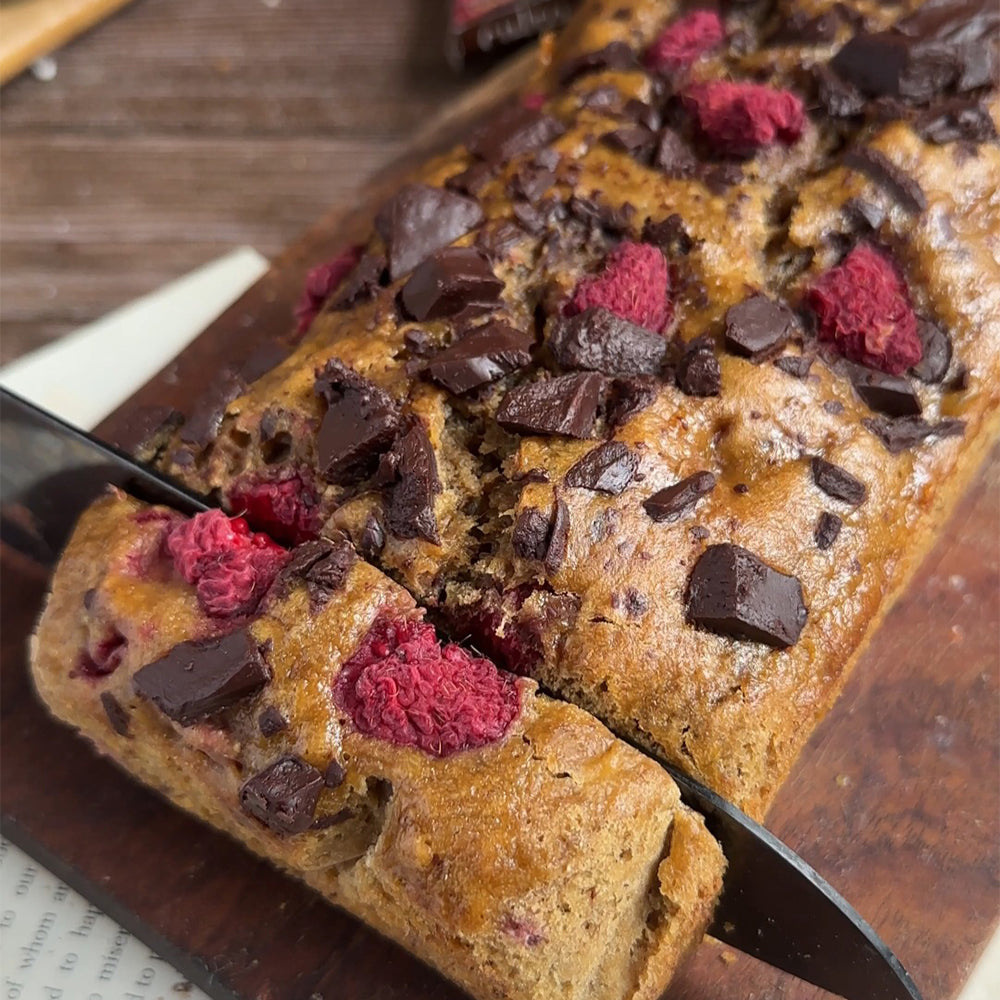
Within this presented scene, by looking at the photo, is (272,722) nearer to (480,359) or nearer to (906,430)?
(480,359)

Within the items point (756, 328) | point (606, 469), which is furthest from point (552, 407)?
point (756, 328)

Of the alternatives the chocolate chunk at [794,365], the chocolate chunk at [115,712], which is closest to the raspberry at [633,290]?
the chocolate chunk at [794,365]

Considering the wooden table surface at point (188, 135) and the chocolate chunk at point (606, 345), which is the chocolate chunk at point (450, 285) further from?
the wooden table surface at point (188, 135)

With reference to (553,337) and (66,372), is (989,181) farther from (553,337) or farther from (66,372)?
(66,372)

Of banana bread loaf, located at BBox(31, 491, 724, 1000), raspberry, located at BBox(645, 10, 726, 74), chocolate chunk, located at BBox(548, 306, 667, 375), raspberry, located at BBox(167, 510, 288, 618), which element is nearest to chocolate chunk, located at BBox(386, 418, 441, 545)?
banana bread loaf, located at BBox(31, 491, 724, 1000)

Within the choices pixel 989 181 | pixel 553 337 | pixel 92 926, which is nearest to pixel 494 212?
pixel 553 337

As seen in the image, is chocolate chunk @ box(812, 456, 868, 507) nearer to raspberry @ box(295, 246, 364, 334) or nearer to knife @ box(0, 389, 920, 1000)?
knife @ box(0, 389, 920, 1000)

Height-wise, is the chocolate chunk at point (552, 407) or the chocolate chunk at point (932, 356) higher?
the chocolate chunk at point (552, 407)
